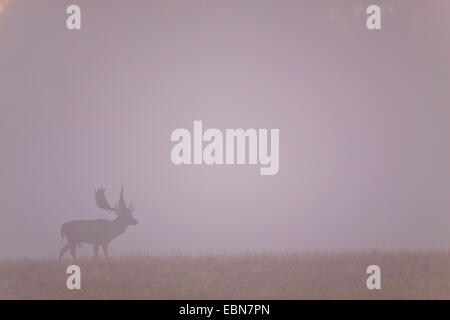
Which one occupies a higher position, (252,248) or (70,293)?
(252,248)

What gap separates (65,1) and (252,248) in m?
2.93

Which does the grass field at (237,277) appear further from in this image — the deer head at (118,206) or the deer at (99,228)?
the deer head at (118,206)

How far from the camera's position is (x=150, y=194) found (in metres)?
5.92

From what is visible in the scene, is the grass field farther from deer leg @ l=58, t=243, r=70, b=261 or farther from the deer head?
the deer head

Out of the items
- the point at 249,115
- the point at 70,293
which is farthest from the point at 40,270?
the point at 249,115

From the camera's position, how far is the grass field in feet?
18.3

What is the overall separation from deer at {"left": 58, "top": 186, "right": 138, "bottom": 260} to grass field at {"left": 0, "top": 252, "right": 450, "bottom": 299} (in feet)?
0.57

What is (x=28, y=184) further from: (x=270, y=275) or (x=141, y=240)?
(x=270, y=275)

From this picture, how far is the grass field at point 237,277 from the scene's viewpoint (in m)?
5.59

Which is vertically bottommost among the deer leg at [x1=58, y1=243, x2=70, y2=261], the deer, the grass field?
the grass field

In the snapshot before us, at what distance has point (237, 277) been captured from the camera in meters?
5.74

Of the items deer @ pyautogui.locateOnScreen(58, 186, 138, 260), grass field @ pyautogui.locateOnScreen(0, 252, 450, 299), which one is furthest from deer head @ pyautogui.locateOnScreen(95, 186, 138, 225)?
grass field @ pyautogui.locateOnScreen(0, 252, 450, 299)

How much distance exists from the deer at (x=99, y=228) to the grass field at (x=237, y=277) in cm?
17

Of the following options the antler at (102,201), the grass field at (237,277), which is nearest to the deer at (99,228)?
the antler at (102,201)
